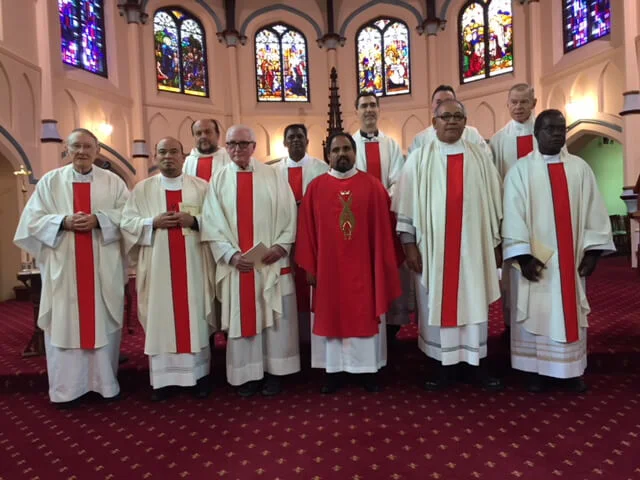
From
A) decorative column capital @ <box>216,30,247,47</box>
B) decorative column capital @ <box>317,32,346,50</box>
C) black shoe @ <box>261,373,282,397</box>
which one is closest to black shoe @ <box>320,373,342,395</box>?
black shoe @ <box>261,373,282,397</box>

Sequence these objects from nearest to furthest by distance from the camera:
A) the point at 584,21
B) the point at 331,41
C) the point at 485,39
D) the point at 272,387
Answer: the point at 272,387 → the point at 584,21 → the point at 485,39 → the point at 331,41

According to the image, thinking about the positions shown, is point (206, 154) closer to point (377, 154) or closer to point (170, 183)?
point (170, 183)

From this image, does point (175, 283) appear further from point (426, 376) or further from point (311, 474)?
point (426, 376)

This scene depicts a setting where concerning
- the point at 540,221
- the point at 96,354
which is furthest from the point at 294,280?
the point at 540,221

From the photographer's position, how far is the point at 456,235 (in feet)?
10.9

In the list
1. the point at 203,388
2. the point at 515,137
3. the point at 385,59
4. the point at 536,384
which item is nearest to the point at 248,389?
the point at 203,388

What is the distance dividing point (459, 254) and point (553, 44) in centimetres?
949

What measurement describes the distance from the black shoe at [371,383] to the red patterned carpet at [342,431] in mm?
76

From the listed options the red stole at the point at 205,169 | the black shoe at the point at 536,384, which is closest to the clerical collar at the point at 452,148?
the black shoe at the point at 536,384

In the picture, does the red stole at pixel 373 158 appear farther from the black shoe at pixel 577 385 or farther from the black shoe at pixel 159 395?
the black shoe at pixel 159 395

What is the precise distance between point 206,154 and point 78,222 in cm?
125

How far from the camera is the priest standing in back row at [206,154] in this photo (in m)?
4.16

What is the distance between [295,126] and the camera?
3900 millimetres

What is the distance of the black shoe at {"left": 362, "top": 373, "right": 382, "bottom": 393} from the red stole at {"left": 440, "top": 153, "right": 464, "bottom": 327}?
626mm
